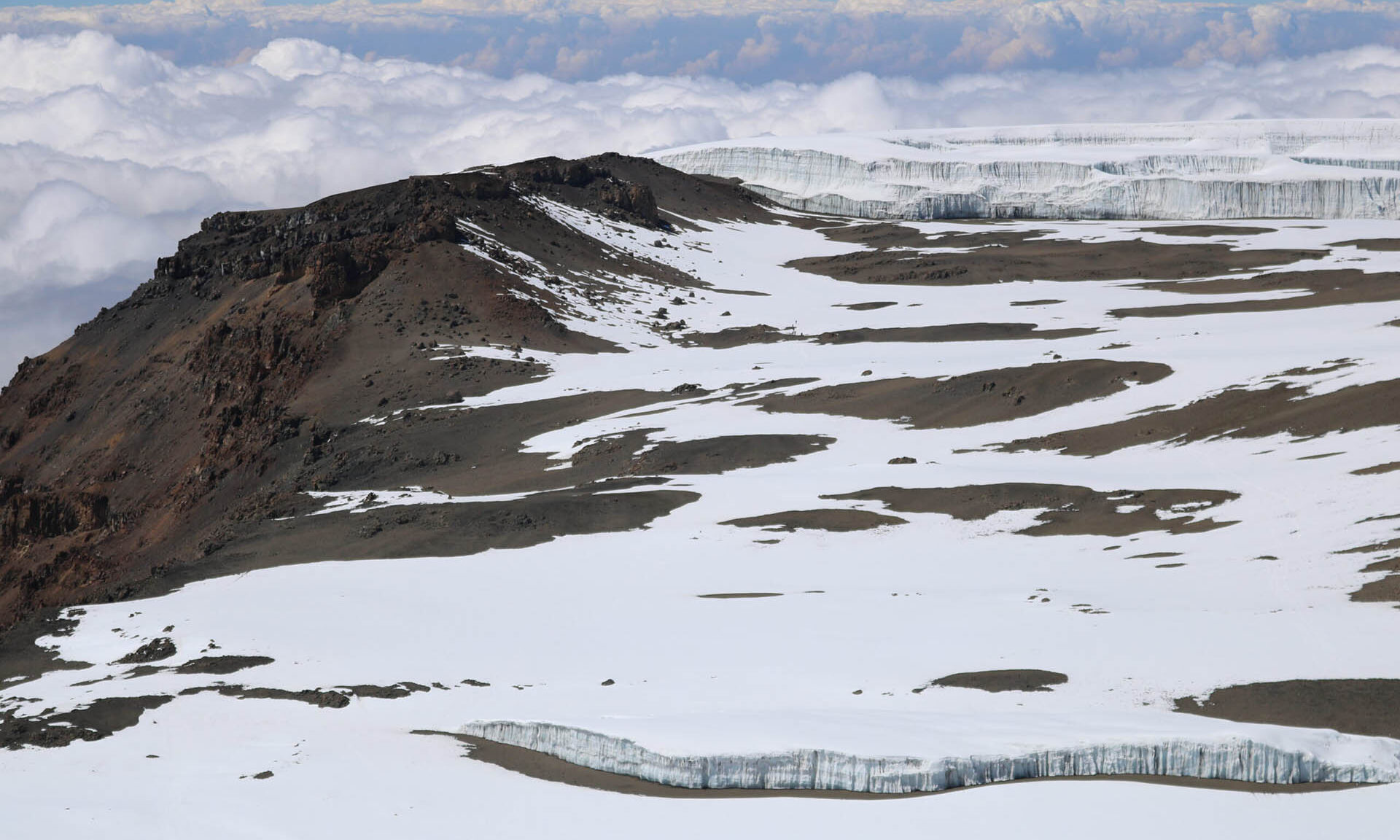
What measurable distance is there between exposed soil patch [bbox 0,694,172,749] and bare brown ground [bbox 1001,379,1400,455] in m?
28.5

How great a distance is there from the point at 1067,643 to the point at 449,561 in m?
17.6

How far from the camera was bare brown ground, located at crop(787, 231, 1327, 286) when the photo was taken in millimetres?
87312

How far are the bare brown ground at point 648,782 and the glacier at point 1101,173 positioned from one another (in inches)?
4372

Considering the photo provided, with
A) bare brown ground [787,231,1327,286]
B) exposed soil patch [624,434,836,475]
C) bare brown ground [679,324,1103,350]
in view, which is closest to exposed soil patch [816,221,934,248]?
bare brown ground [787,231,1327,286]

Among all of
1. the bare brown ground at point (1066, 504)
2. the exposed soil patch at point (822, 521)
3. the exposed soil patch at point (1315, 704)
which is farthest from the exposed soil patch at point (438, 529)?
the exposed soil patch at point (1315, 704)

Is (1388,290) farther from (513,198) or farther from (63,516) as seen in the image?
(63,516)

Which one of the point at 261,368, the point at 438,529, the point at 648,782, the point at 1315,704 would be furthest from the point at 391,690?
the point at 261,368

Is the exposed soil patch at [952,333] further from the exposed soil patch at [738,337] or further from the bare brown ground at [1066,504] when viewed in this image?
the bare brown ground at [1066,504]

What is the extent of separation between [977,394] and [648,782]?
3269 centimetres

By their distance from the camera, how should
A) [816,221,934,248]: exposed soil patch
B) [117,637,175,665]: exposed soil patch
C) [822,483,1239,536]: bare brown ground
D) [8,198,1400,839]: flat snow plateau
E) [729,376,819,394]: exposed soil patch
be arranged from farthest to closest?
1. [816,221,934,248]: exposed soil patch
2. [729,376,819,394]: exposed soil patch
3. [822,483,1239,536]: bare brown ground
4. [117,637,175,665]: exposed soil patch
5. [8,198,1400,839]: flat snow plateau

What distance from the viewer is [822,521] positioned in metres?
37.9

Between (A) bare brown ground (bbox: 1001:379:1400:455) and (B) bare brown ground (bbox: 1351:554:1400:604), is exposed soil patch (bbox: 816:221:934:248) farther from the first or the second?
(B) bare brown ground (bbox: 1351:554:1400:604)

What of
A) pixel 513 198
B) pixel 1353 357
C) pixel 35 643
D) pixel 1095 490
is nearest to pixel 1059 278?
pixel 513 198

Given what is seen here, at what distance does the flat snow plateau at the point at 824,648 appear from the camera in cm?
1977
